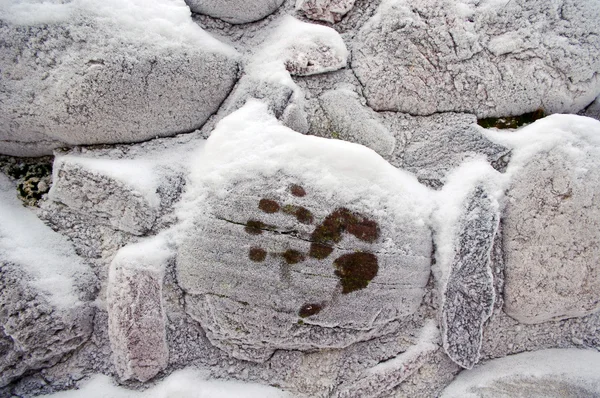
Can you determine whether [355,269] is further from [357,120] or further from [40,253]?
[40,253]

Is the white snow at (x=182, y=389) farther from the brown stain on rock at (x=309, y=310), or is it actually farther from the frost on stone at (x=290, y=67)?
the frost on stone at (x=290, y=67)

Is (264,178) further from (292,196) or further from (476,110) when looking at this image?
(476,110)

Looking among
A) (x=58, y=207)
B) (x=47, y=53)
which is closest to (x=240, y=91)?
(x=47, y=53)

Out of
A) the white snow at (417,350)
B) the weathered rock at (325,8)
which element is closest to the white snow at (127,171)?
the weathered rock at (325,8)

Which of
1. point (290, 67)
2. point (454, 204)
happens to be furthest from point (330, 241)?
point (290, 67)

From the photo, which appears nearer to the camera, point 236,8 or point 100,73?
point 100,73
